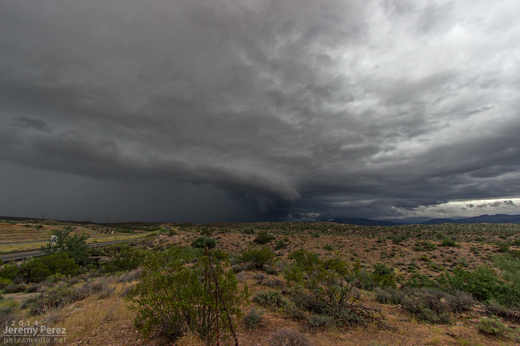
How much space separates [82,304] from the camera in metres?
10.5

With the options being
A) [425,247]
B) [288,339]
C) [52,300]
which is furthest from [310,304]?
[425,247]

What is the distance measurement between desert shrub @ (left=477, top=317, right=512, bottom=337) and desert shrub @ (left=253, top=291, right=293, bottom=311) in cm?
664

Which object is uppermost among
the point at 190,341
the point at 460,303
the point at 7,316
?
the point at 190,341

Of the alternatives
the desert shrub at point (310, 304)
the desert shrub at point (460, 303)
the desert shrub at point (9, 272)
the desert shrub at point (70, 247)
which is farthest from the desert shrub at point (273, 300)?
the desert shrub at point (70, 247)

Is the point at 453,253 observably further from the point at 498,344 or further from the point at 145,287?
the point at 145,287

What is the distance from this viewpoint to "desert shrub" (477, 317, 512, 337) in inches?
264

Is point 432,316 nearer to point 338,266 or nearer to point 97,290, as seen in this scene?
point 338,266

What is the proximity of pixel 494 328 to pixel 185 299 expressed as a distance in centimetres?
980

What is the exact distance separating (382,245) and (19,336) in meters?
43.2

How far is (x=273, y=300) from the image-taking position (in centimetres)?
1048

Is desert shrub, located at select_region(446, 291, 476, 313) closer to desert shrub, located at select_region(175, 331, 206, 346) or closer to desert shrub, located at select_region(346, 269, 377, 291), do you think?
desert shrub, located at select_region(346, 269, 377, 291)

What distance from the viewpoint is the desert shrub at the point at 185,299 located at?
6.18m

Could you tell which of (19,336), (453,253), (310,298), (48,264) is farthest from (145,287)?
(453,253)

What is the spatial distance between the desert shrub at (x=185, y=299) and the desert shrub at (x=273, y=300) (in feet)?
13.4
